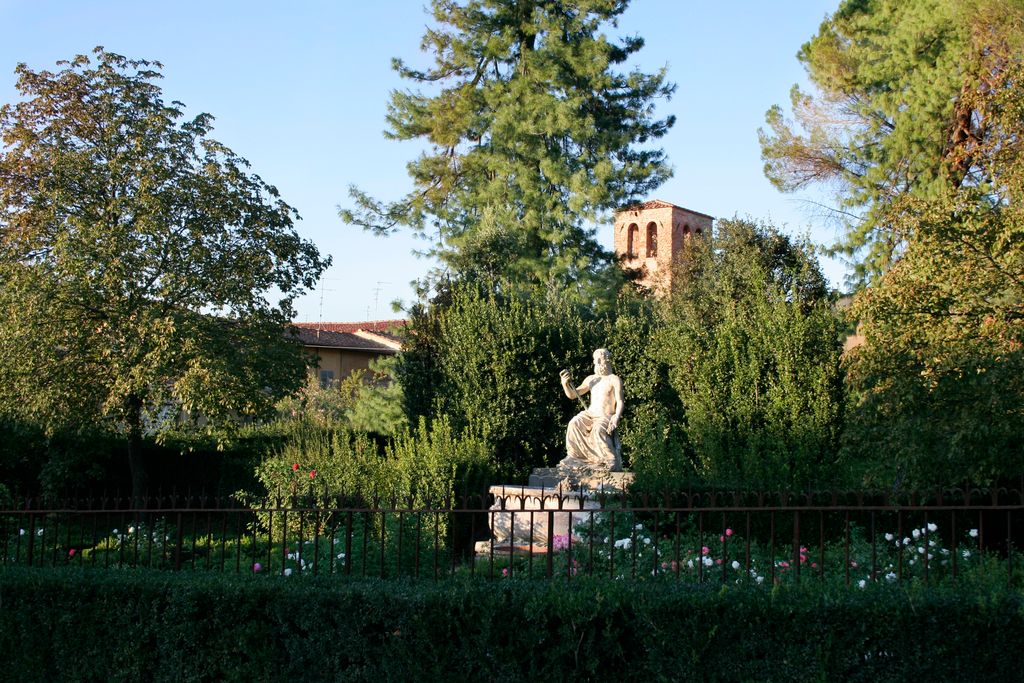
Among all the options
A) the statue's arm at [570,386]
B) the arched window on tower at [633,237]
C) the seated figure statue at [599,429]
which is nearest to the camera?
the seated figure statue at [599,429]

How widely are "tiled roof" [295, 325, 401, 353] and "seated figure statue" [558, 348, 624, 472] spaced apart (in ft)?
79.0

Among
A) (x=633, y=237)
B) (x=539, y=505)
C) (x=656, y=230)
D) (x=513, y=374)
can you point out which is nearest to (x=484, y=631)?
(x=539, y=505)

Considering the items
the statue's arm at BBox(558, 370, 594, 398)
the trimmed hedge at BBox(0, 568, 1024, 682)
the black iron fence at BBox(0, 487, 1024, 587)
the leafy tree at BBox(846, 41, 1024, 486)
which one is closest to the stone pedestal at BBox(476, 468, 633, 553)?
the black iron fence at BBox(0, 487, 1024, 587)

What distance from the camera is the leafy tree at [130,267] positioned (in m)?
14.2

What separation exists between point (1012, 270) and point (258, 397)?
11.0 m

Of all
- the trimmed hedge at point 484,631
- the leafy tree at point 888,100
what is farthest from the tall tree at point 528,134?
the trimmed hedge at point 484,631

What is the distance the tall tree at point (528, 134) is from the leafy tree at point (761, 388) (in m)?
6.37

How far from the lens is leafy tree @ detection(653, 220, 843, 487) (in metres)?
14.2

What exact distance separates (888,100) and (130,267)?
14.9 meters

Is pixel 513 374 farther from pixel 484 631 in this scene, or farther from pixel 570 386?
pixel 484 631

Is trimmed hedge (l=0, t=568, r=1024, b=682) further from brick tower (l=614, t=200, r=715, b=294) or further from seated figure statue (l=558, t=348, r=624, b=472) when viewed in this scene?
brick tower (l=614, t=200, r=715, b=294)

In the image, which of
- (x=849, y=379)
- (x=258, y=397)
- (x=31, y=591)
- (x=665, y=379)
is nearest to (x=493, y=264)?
(x=665, y=379)

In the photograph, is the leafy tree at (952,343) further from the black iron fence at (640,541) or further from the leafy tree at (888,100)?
the leafy tree at (888,100)

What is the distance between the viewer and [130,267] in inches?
579
